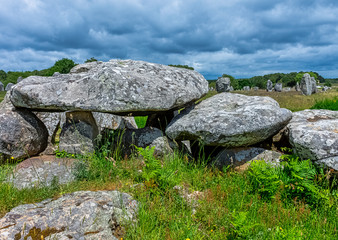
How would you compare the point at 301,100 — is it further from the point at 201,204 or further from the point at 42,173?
the point at 42,173

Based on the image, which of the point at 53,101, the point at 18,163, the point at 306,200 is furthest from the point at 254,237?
the point at 18,163

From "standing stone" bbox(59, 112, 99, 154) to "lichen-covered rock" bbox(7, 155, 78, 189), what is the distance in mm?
431

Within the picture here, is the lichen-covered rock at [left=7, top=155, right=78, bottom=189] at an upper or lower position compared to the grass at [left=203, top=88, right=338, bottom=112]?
lower

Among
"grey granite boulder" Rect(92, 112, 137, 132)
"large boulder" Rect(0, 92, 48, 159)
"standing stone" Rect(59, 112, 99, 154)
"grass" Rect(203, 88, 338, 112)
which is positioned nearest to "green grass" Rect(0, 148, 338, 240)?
"standing stone" Rect(59, 112, 99, 154)

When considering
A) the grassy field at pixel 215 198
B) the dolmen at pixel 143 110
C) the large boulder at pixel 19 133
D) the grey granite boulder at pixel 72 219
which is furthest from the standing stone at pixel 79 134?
the grey granite boulder at pixel 72 219

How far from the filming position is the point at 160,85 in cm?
613

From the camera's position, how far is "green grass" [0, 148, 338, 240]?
3.73 meters

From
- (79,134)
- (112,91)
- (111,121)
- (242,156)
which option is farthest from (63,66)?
(242,156)

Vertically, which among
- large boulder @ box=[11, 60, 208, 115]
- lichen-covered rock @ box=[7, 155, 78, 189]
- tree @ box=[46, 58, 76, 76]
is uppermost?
tree @ box=[46, 58, 76, 76]

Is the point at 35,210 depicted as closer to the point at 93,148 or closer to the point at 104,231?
the point at 104,231

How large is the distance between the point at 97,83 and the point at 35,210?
287 centimetres

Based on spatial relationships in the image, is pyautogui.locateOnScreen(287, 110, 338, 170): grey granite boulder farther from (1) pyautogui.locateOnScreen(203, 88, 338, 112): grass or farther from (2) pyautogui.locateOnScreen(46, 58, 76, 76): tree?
(2) pyautogui.locateOnScreen(46, 58, 76, 76): tree

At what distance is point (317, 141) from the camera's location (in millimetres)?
5219

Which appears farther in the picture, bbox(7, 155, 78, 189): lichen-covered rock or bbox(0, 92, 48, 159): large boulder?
bbox(0, 92, 48, 159): large boulder
